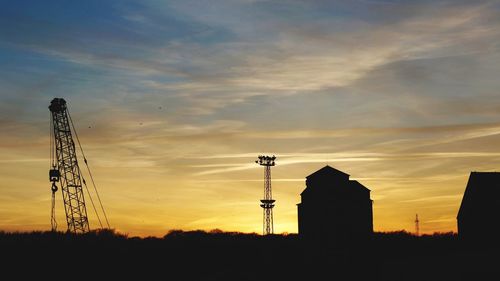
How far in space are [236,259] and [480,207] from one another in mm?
34312

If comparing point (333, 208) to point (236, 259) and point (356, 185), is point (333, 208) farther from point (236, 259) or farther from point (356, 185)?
point (236, 259)

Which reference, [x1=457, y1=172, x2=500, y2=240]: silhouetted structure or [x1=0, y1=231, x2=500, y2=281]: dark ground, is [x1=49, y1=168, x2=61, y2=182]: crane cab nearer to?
[x1=0, y1=231, x2=500, y2=281]: dark ground

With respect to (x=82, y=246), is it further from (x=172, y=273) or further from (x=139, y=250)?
(x=172, y=273)

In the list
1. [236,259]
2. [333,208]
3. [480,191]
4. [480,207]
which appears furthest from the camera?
[333,208]

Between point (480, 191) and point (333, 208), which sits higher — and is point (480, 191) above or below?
above

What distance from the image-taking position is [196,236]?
104625mm

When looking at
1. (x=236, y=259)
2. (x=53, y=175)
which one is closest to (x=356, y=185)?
(x=236, y=259)

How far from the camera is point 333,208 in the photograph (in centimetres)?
9175

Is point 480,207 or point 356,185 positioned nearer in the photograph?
point 480,207

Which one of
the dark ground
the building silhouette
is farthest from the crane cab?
the building silhouette

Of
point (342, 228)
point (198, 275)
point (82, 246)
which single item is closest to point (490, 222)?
point (342, 228)

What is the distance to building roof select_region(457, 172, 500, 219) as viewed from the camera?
291ft

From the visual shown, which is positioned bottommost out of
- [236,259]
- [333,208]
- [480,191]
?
[236,259]

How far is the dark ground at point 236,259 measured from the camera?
59.2 meters
